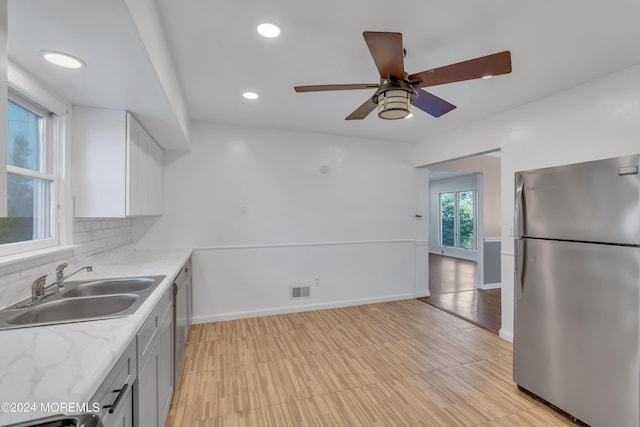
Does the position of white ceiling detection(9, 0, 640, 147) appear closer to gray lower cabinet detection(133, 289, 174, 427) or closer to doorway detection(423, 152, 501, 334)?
gray lower cabinet detection(133, 289, 174, 427)

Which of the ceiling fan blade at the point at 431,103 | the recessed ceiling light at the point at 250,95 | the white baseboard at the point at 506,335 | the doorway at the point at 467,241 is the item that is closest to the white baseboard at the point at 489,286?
the doorway at the point at 467,241

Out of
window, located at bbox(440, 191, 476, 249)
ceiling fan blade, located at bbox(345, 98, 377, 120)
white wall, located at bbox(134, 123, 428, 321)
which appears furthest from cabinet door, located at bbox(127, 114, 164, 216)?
window, located at bbox(440, 191, 476, 249)

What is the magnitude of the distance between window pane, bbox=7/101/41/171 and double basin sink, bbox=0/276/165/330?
0.79m

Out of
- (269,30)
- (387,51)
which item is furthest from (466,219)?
(269,30)

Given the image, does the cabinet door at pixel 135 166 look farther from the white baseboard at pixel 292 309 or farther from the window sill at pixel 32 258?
the white baseboard at pixel 292 309

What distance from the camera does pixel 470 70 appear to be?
1600 millimetres

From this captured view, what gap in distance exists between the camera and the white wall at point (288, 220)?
3.56 meters

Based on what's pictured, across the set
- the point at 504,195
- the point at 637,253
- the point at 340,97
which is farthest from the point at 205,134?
the point at 637,253

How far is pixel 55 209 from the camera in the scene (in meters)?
1.96

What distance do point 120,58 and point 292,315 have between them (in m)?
3.26

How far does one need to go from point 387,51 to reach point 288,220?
2.74 meters

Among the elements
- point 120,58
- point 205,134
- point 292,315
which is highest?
point 205,134

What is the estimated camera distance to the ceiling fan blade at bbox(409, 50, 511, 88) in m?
1.48

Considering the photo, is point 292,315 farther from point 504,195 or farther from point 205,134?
point 504,195
